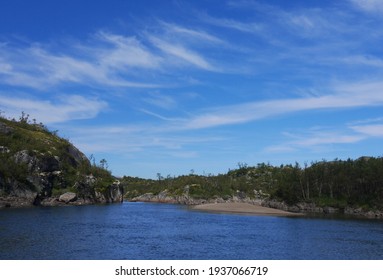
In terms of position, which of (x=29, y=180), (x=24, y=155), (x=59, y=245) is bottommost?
(x=59, y=245)

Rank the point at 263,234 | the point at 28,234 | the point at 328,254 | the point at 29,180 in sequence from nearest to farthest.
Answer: the point at 328,254
the point at 28,234
the point at 263,234
the point at 29,180

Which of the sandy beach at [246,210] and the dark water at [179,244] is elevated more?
the sandy beach at [246,210]

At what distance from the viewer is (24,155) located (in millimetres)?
195500

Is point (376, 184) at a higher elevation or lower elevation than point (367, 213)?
higher

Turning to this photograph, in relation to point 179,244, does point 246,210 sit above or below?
above

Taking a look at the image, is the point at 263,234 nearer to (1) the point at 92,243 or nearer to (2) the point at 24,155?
(1) the point at 92,243

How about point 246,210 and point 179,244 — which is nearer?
point 179,244

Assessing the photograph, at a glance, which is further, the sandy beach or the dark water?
the sandy beach

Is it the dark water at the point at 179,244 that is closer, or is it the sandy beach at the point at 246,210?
the dark water at the point at 179,244

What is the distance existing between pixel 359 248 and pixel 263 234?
71.5 feet

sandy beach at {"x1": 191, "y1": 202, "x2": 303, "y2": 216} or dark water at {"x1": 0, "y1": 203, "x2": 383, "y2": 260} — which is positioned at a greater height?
sandy beach at {"x1": 191, "y1": 202, "x2": 303, "y2": 216}
